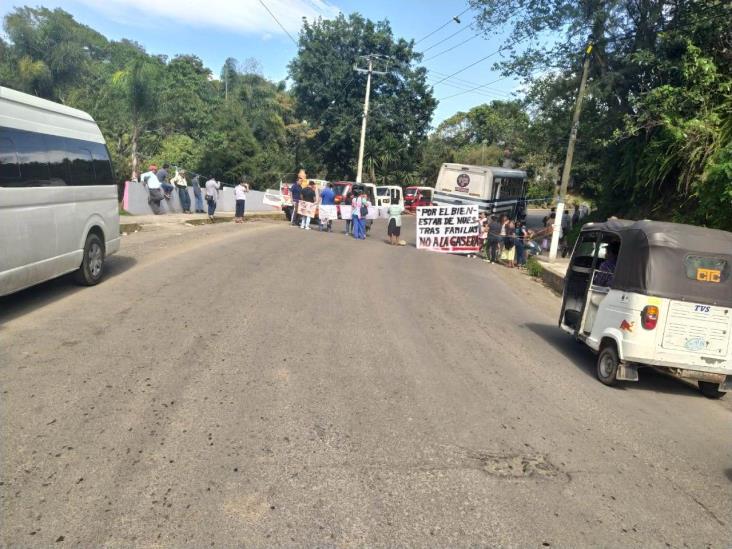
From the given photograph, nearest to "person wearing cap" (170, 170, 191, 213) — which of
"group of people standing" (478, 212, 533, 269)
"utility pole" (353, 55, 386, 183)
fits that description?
"group of people standing" (478, 212, 533, 269)

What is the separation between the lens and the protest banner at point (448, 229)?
20562 millimetres

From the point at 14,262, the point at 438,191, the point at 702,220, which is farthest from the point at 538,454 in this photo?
the point at 438,191

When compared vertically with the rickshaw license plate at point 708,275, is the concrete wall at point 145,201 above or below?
below

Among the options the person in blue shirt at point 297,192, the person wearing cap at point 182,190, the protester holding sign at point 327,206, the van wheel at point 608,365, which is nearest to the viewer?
the van wheel at point 608,365

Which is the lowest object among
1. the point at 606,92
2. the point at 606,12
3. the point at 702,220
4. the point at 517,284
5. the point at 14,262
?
the point at 517,284

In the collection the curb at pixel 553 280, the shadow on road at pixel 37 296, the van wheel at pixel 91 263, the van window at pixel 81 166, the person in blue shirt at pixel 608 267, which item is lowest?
the curb at pixel 553 280

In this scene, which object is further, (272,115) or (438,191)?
(272,115)

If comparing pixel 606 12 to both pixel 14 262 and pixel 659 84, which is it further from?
pixel 14 262

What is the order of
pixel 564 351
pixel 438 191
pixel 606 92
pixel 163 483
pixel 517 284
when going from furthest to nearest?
pixel 438 191
pixel 606 92
pixel 517 284
pixel 564 351
pixel 163 483

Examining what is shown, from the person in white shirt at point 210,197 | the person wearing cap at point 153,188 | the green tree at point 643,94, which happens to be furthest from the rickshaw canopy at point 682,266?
the person wearing cap at point 153,188

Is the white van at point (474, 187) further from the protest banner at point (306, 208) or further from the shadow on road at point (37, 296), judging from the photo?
the shadow on road at point (37, 296)

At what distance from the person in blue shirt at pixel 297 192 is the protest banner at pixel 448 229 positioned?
4.59 metres

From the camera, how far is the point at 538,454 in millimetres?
4641

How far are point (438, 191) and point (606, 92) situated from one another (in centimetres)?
874
